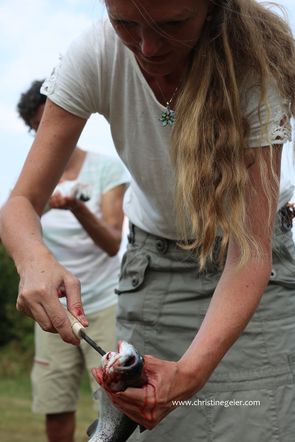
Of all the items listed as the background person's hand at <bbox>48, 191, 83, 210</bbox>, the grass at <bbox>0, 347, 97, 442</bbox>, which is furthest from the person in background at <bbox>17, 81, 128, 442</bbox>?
the grass at <bbox>0, 347, 97, 442</bbox>

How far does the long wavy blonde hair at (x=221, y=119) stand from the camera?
2209 millimetres

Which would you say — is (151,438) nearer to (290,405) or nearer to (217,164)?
(290,405)

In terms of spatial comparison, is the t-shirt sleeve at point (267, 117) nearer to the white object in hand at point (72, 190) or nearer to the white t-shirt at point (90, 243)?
the white object in hand at point (72, 190)

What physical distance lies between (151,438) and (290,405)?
0.39 m

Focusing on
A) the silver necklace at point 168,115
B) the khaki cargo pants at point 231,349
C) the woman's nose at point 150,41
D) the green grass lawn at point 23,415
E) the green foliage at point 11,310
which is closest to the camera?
the woman's nose at point 150,41

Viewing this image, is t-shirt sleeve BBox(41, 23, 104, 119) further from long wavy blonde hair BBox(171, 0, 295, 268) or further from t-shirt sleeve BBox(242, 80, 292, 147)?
t-shirt sleeve BBox(242, 80, 292, 147)

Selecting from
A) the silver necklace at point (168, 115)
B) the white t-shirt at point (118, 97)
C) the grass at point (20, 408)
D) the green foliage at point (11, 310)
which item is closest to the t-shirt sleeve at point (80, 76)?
the white t-shirt at point (118, 97)

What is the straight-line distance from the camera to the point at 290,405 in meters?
2.55

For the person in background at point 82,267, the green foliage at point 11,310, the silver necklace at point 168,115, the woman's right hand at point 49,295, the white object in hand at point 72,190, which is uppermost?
the silver necklace at point 168,115

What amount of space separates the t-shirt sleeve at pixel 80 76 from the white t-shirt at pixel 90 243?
2960mm

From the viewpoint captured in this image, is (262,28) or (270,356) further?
(270,356)

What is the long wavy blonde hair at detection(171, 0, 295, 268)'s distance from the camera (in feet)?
7.25

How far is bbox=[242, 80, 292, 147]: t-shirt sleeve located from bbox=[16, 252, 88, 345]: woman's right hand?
540mm

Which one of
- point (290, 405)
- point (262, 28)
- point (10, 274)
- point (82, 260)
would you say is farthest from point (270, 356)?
point (10, 274)
